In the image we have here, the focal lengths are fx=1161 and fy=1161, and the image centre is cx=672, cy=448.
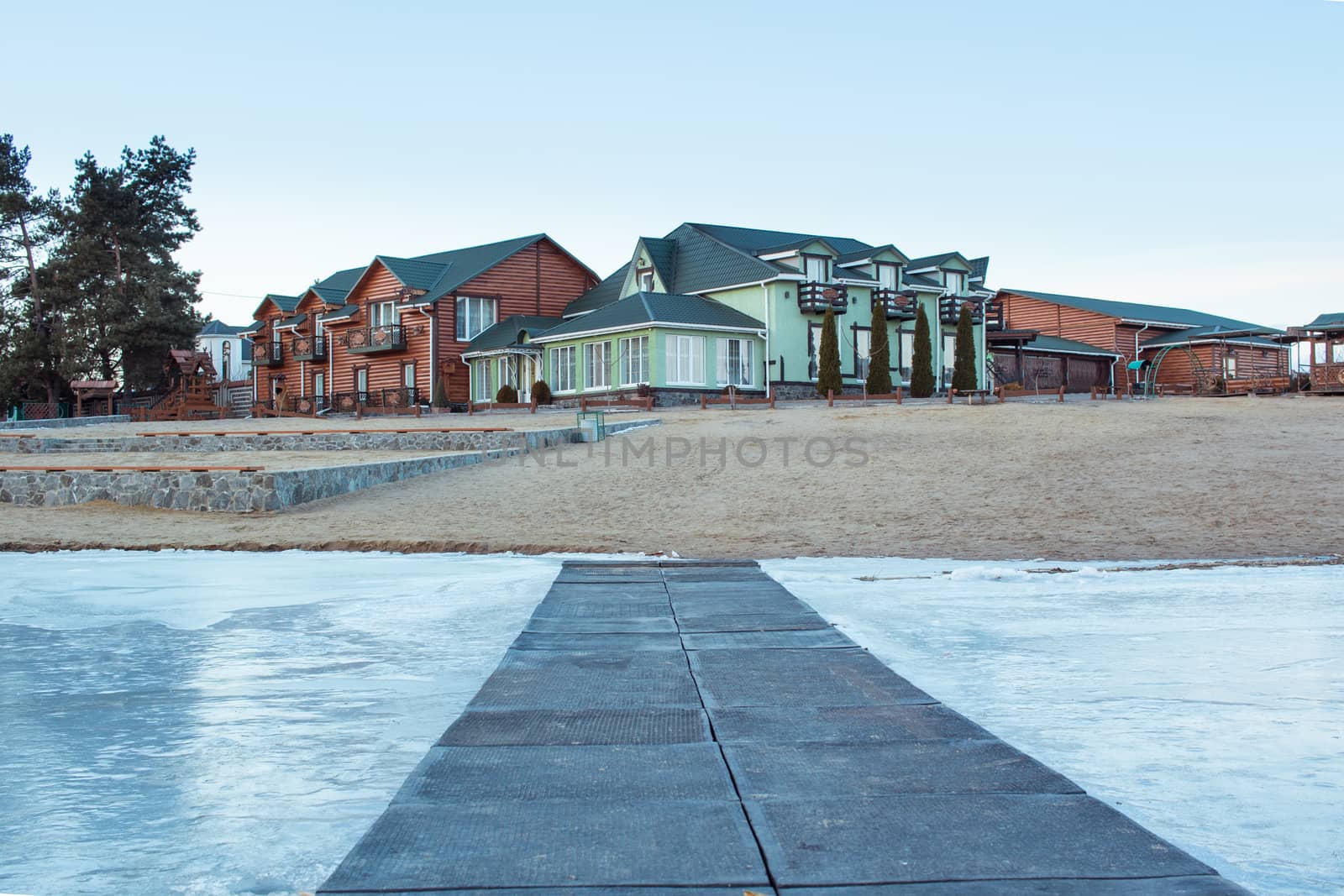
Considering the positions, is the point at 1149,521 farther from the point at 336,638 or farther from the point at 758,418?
the point at 758,418

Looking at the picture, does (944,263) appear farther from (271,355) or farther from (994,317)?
(271,355)

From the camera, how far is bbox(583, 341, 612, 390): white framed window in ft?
131

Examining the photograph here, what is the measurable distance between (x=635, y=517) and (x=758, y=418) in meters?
11.9

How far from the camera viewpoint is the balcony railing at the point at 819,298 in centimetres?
4109

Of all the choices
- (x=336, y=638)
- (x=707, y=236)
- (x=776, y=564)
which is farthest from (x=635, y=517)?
(x=707, y=236)

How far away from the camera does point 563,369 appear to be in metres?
41.8

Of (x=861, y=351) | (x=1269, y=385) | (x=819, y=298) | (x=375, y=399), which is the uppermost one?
(x=819, y=298)

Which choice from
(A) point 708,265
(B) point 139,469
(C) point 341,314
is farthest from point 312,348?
(B) point 139,469

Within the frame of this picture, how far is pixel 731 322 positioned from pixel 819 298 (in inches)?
135

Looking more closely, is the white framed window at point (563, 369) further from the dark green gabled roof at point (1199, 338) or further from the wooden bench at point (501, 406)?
the dark green gabled roof at point (1199, 338)

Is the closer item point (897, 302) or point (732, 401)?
point (732, 401)

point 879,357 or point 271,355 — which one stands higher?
point 271,355

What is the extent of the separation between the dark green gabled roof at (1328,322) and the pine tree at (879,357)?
516 inches

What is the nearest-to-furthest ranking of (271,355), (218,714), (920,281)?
(218,714) → (920,281) → (271,355)
